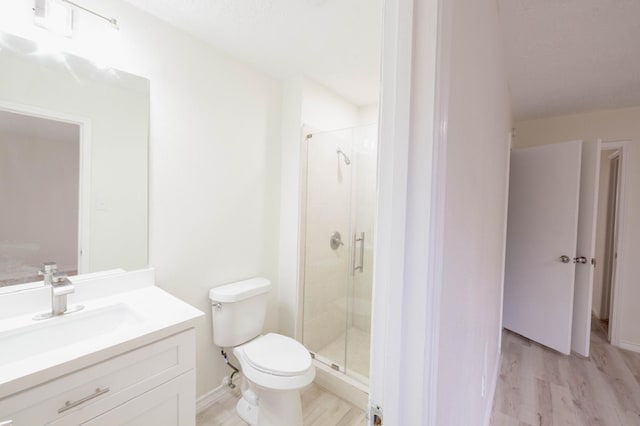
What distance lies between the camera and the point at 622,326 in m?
2.64

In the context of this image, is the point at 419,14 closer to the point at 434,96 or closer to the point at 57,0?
the point at 434,96

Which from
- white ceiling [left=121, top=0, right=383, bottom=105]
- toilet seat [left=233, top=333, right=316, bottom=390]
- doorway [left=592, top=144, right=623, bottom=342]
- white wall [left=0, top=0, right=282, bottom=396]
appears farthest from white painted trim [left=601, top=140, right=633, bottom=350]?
white wall [left=0, top=0, right=282, bottom=396]

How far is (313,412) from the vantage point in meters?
1.76

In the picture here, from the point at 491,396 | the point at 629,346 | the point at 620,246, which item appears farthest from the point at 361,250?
the point at 629,346

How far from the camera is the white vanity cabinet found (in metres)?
0.81

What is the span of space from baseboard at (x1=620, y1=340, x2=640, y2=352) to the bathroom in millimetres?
2653

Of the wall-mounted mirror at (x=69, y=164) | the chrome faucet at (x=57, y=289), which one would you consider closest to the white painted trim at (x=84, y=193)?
the wall-mounted mirror at (x=69, y=164)

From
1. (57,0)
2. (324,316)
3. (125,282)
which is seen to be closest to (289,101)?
(57,0)

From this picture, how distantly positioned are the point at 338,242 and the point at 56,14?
2.07 m

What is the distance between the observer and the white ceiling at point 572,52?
4.48 feet

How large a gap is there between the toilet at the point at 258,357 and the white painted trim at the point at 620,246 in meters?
3.10

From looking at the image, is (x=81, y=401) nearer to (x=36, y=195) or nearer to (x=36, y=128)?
(x=36, y=195)

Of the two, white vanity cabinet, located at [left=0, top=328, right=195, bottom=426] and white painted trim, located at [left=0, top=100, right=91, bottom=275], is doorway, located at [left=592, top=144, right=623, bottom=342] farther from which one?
white painted trim, located at [left=0, top=100, right=91, bottom=275]

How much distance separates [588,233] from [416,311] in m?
2.83
